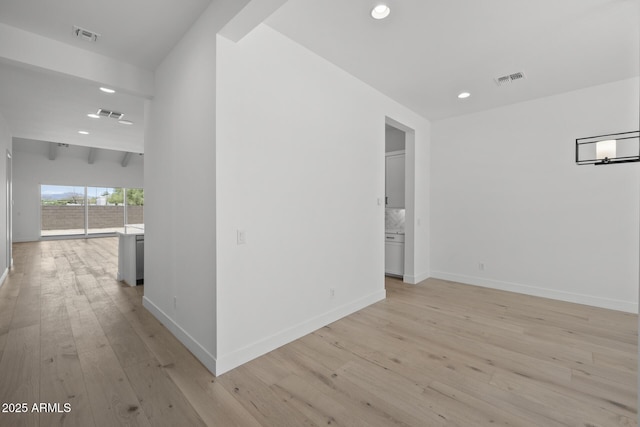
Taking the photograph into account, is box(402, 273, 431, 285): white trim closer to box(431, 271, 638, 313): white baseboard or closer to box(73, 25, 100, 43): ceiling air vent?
box(431, 271, 638, 313): white baseboard

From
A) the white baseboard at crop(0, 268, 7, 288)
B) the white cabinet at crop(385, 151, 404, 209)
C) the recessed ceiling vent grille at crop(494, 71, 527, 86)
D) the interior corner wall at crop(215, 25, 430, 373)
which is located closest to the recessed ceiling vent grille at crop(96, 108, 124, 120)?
the white baseboard at crop(0, 268, 7, 288)

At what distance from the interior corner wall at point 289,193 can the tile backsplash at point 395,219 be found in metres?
1.67

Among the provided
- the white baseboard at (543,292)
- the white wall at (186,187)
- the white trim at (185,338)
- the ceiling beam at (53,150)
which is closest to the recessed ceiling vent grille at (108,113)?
the white wall at (186,187)

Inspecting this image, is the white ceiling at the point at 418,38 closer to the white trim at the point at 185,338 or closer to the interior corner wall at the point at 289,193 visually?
the interior corner wall at the point at 289,193

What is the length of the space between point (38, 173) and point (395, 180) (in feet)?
39.3

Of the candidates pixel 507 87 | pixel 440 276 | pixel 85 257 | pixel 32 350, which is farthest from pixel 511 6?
pixel 85 257

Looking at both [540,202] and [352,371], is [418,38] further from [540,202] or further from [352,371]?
[540,202]

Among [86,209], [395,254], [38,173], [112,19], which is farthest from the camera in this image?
[86,209]

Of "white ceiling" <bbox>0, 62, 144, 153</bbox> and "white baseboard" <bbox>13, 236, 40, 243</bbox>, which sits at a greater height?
"white ceiling" <bbox>0, 62, 144, 153</bbox>

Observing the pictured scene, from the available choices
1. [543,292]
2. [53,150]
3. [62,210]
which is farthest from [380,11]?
[62,210]

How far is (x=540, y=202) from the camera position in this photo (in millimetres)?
3979

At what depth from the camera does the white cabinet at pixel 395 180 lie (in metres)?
5.09

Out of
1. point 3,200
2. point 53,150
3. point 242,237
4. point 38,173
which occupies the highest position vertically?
point 53,150

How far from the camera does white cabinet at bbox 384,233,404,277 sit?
4867 mm
